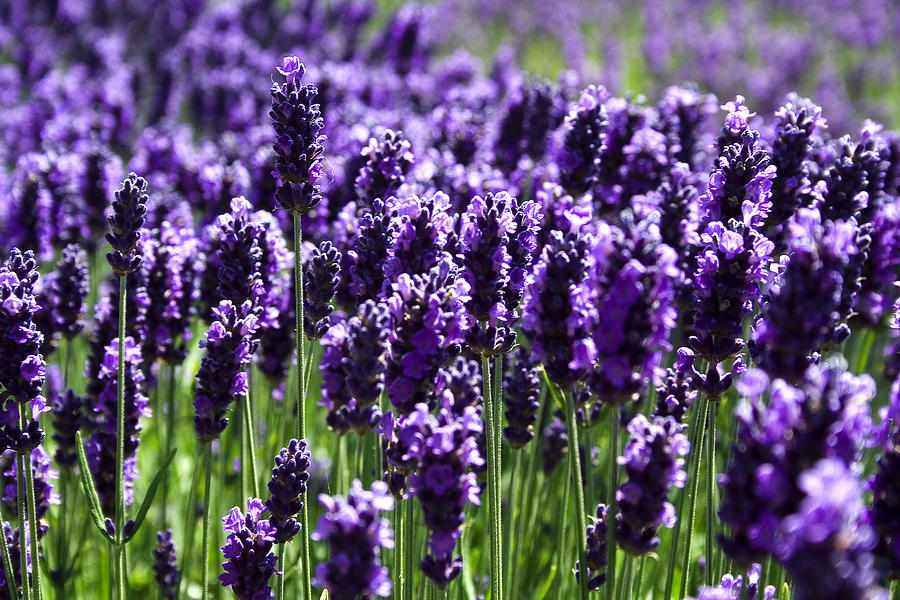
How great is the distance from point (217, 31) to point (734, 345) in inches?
408

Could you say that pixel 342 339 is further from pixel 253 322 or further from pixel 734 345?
pixel 734 345

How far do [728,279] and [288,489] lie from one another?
57.2 inches

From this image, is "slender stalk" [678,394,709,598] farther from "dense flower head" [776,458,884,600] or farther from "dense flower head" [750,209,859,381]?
"dense flower head" [776,458,884,600]

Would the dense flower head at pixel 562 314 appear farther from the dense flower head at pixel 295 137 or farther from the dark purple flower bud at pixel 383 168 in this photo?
the dark purple flower bud at pixel 383 168

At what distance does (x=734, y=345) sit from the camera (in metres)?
3.06

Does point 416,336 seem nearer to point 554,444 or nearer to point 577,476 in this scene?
point 577,476

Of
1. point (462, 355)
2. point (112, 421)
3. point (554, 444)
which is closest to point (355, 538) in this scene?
point (462, 355)

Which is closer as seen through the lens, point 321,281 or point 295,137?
point 295,137

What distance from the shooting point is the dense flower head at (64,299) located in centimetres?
400

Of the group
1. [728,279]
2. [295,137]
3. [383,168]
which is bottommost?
[728,279]

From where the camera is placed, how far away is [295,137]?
3258 millimetres

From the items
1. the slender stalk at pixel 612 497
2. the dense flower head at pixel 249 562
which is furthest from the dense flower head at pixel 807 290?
the dense flower head at pixel 249 562

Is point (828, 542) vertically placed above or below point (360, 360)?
below

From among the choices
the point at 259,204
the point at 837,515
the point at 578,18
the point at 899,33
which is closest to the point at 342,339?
the point at 837,515
